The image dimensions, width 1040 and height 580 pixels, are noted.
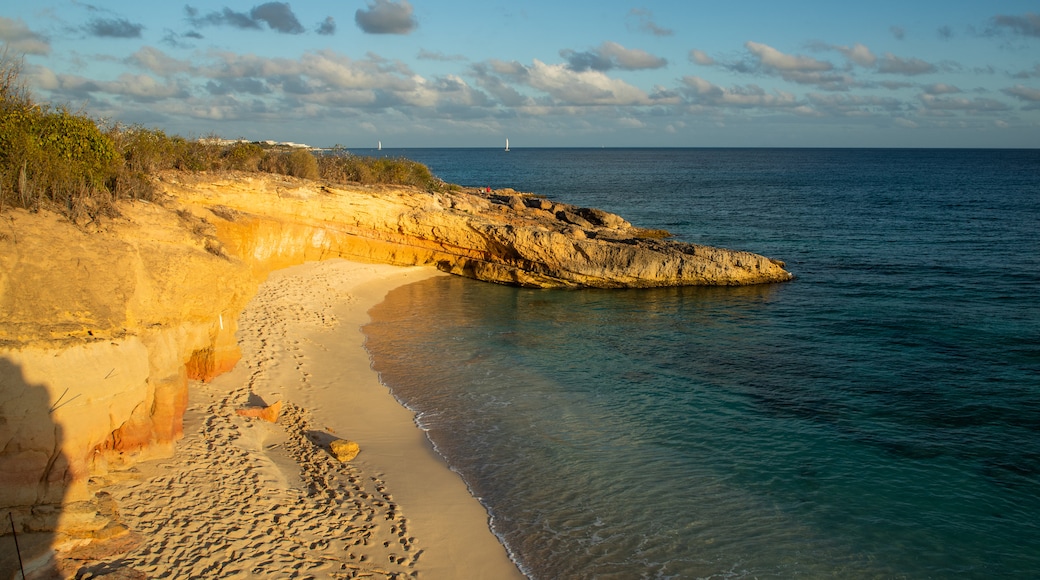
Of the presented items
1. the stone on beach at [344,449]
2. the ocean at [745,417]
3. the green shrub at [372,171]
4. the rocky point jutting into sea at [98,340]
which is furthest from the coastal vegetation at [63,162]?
the green shrub at [372,171]

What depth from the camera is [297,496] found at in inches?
373

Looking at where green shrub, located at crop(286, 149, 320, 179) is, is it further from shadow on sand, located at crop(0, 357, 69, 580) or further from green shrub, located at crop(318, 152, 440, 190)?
shadow on sand, located at crop(0, 357, 69, 580)

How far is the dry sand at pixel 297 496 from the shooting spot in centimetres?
780

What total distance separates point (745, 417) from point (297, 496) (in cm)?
868

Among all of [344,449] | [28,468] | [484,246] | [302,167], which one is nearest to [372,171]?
[302,167]

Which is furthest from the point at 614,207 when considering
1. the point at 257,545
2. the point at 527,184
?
the point at 257,545

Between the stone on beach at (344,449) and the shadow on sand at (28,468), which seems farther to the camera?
the stone on beach at (344,449)

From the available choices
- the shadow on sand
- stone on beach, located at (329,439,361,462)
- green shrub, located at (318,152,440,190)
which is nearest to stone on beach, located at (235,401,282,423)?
stone on beach, located at (329,439,361,462)

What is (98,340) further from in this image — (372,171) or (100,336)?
(372,171)

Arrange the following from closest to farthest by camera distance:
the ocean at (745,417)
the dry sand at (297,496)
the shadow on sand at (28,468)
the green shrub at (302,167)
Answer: the shadow on sand at (28,468) < the dry sand at (297,496) < the ocean at (745,417) < the green shrub at (302,167)

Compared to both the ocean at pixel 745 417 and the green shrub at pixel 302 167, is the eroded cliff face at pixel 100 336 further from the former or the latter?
the green shrub at pixel 302 167

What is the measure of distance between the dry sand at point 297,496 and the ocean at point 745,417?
0.60m

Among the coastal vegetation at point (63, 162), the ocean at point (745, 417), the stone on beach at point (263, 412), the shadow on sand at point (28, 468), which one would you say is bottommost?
the ocean at point (745, 417)

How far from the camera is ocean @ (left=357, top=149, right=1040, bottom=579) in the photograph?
926 centimetres
